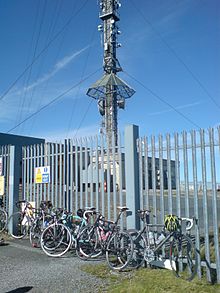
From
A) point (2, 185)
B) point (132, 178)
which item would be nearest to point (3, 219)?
point (2, 185)

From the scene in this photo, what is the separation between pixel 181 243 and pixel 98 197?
2411 millimetres

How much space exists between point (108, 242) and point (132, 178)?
1341 mm

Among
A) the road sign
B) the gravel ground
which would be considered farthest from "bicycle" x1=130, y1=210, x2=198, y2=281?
the road sign

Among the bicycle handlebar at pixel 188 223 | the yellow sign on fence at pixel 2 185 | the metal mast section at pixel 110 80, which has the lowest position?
the bicycle handlebar at pixel 188 223

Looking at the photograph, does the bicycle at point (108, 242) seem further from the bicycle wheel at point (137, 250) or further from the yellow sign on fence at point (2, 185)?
the yellow sign on fence at point (2, 185)

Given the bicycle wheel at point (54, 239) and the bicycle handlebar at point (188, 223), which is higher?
the bicycle handlebar at point (188, 223)

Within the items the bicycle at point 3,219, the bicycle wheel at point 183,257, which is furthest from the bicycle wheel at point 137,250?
the bicycle at point 3,219

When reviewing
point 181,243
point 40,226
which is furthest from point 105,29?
point 181,243

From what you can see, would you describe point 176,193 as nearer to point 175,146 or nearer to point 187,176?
point 187,176

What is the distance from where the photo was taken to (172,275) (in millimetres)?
5512

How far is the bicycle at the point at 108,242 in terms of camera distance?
616 centimetres

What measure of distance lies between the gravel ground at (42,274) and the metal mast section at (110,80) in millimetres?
31770

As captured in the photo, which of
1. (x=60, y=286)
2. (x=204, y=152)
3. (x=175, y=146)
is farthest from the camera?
(x=175, y=146)

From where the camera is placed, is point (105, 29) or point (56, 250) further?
point (105, 29)
